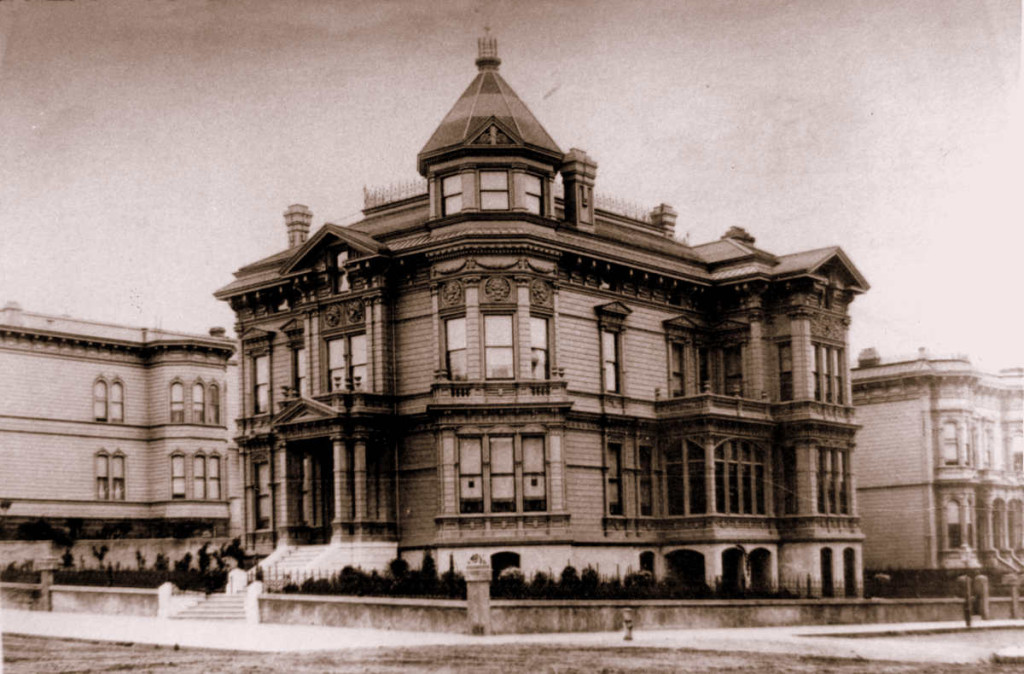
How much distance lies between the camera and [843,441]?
128ft

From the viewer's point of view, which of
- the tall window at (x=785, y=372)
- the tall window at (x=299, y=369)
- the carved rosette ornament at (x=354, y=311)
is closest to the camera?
the carved rosette ornament at (x=354, y=311)

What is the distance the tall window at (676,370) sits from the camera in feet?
123

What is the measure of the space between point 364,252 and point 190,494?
20397mm

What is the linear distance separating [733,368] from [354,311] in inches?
422

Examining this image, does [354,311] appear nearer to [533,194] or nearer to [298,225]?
[298,225]

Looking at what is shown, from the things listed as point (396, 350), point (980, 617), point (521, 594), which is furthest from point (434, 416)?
point (980, 617)

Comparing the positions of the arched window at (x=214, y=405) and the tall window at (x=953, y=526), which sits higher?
the arched window at (x=214, y=405)

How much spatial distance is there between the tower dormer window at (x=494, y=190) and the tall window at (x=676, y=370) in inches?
277

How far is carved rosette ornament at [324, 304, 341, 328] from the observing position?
116ft

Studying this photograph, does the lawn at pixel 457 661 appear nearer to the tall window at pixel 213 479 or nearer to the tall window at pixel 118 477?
the tall window at pixel 118 477

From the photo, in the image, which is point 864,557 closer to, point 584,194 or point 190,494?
point 584,194

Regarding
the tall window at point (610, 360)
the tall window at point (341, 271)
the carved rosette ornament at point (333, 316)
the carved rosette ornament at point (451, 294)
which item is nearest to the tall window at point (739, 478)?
the tall window at point (610, 360)

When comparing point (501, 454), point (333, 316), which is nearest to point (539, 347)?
point (501, 454)

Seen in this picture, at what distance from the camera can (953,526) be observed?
41.3 m
